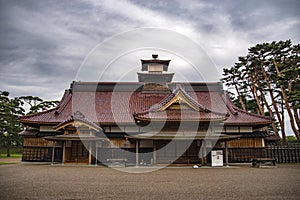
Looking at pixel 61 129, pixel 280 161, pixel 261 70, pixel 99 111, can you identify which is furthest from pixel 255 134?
pixel 61 129

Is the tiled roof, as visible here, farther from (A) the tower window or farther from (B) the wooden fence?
(A) the tower window

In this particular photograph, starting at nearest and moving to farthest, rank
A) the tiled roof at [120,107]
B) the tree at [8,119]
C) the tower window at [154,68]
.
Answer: the tiled roof at [120,107]
the tower window at [154,68]
the tree at [8,119]

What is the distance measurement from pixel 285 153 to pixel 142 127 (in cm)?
1297

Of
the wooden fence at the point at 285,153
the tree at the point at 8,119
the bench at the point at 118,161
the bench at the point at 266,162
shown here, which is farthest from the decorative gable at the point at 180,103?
the tree at the point at 8,119

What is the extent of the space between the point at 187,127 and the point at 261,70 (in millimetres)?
15738

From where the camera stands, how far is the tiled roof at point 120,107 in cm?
2083

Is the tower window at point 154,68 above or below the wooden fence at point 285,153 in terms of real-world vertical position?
above

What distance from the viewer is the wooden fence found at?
2191cm

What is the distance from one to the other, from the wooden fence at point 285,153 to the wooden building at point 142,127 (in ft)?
5.84

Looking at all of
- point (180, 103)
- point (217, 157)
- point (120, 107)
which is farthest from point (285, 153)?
point (120, 107)

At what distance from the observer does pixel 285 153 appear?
72.2 ft

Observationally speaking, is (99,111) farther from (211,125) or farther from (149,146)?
(211,125)

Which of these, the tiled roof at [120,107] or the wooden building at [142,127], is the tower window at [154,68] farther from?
the tiled roof at [120,107]

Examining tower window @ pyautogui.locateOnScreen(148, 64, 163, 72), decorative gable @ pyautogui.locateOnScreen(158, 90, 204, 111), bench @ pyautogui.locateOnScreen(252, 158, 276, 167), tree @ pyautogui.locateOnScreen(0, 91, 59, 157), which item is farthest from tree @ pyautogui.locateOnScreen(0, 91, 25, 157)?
bench @ pyautogui.locateOnScreen(252, 158, 276, 167)
